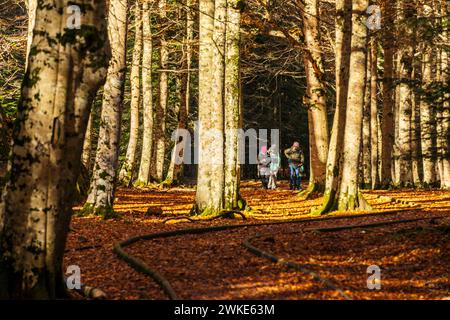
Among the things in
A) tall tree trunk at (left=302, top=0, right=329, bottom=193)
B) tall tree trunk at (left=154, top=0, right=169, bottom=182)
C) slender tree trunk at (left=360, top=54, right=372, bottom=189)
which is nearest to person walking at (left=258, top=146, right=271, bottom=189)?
slender tree trunk at (left=360, top=54, right=372, bottom=189)

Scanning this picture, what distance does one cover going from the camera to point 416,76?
39875mm

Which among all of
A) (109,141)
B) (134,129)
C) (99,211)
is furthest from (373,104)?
(99,211)

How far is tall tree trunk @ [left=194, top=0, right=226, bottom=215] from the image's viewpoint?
16.9 m

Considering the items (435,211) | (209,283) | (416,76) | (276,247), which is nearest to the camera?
(209,283)

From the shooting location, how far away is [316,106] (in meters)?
24.8

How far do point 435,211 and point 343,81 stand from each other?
4.94 metres

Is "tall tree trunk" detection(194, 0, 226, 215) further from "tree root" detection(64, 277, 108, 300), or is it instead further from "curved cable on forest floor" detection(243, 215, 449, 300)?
"tree root" detection(64, 277, 108, 300)

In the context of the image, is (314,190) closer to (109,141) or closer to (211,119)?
(211,119)

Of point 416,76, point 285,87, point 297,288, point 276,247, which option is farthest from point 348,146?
point 285,87

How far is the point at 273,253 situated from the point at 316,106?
14.3 m

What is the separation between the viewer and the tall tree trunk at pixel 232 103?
718 inches

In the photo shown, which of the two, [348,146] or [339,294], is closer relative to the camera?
[339,294]

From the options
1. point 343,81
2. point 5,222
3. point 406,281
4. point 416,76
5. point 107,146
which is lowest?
point 406,281
